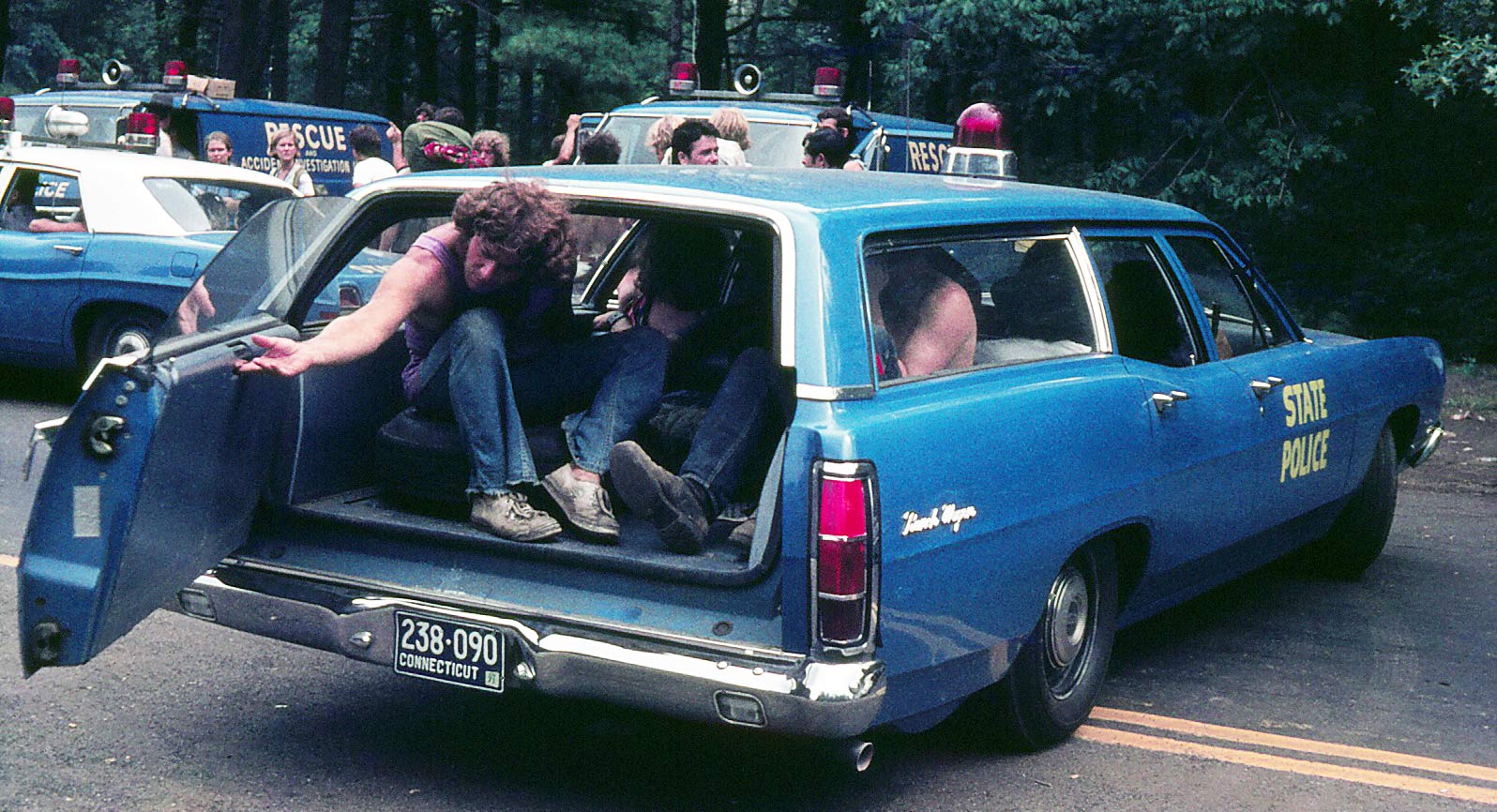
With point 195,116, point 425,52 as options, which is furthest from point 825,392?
point 425,52

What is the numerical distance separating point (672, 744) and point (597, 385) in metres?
1.06

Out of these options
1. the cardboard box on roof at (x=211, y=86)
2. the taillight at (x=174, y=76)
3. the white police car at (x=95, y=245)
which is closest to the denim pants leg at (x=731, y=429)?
the white police car at (x=95, y=245)

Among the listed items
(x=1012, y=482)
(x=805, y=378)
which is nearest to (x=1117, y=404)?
(x=1012, y=482)

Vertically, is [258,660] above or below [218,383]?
below

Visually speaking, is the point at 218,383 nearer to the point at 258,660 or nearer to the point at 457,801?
the point at 457,801

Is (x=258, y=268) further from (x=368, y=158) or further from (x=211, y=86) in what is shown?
(x=211, y=86)

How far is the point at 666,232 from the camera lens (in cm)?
574

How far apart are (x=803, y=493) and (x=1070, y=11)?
12.3m

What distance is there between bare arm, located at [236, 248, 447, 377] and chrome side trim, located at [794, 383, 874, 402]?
133 centimetres

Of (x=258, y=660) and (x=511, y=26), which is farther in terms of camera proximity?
→ (x=511, y=26)

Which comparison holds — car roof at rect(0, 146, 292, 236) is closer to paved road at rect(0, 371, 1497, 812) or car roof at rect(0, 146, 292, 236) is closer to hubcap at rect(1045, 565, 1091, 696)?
paved road at rect(0, 371, 1497, 812)

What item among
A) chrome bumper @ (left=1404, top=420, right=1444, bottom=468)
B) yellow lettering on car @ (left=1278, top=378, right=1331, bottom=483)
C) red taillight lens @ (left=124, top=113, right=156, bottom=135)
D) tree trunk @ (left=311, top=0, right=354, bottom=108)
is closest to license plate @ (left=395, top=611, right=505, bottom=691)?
yellow lettering on car @ (left=1278, top=378, right=1331, bottom=483)

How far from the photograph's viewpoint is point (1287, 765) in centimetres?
486

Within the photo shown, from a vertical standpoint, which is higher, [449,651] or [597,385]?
[597,385]
